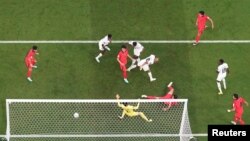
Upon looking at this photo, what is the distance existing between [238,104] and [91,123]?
15.8ft

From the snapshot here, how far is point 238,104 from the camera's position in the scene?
17969 millimetres

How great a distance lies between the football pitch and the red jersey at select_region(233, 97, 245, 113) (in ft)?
3.03

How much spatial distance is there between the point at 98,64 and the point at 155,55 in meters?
2.17

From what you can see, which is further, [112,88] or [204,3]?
[204,3]

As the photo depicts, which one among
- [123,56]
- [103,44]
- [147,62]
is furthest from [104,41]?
[147,62]

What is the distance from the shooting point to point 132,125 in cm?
1842

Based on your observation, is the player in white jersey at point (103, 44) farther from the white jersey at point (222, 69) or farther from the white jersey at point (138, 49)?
the white jersey at point (222, 69)

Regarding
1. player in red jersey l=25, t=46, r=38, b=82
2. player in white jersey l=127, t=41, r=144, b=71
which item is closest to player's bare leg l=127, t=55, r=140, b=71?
player in white jersey l=127, t=41, r=144, b=71

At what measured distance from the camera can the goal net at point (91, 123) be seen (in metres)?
17.7

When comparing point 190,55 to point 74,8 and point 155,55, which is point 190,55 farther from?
point 74,8

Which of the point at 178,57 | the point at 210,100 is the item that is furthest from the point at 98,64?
the point at 210,100

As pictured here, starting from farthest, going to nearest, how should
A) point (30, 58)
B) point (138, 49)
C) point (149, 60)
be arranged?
1. point (138, 49)
2. point (149, 60)
3. point (30, 58)

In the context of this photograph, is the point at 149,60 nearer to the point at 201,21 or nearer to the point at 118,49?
the point at 118,49

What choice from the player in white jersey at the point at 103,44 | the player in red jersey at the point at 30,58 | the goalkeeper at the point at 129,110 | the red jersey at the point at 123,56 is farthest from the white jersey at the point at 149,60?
the player in red jersey at the point at 30,58
